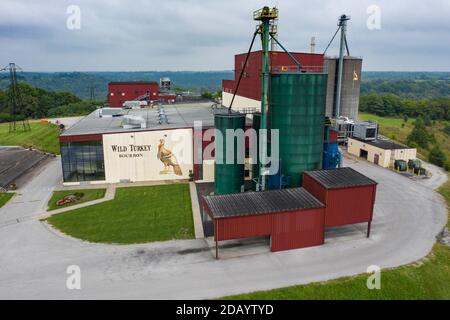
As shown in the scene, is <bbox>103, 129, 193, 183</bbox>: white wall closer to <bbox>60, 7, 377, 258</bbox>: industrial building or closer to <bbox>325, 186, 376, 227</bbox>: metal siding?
<bbox>60, 7, 377, 258</bbox>: industrial building

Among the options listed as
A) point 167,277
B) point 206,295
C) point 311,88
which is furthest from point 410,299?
point 311,88

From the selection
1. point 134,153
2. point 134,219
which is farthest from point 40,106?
point 134,219

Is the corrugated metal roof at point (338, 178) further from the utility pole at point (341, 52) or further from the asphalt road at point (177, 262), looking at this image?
the utility pole at point (341, 52)

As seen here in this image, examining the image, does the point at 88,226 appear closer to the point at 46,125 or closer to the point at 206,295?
the point at 206,295

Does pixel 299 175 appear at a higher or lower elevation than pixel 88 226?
higher

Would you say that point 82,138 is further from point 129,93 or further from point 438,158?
point 438,158

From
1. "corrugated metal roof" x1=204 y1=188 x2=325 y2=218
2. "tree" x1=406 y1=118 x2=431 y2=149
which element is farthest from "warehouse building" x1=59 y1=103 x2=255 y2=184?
"tree" x1=406 y1=118 x2=431 y2=149
